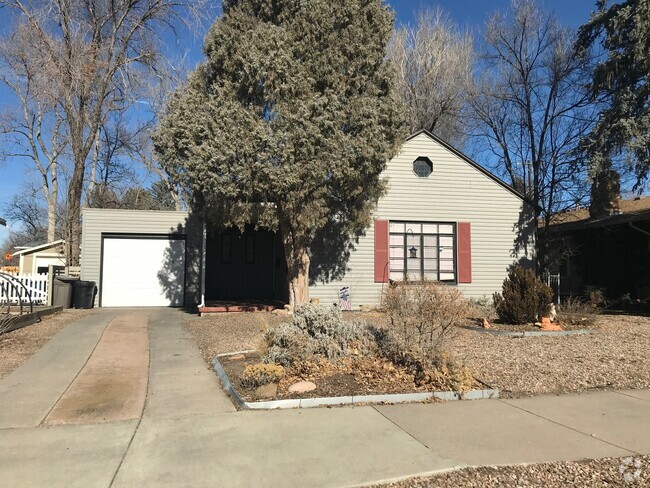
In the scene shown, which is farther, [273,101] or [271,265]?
[271,265]

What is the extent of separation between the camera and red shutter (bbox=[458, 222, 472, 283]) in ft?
53.1

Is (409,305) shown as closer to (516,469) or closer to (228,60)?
(516,469)

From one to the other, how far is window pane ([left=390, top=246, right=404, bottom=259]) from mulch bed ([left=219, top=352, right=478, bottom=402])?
8.97 metres

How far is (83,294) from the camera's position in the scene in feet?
50.9

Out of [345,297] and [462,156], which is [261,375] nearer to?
[345,297]

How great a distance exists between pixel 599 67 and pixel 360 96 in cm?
795

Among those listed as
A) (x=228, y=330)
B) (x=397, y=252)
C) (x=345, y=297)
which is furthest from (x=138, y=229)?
(x=397, y=252)

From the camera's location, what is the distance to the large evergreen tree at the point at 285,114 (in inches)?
444

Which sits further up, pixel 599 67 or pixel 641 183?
pixel 599 67

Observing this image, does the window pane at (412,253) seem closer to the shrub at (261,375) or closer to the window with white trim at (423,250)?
the window with white trim at (423,250)

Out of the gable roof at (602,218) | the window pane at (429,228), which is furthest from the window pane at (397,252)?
the gable roof at (602,218)

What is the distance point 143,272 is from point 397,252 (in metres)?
8.08

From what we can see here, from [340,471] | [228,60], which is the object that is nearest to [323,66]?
[228,60]

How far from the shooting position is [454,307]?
6.73m
